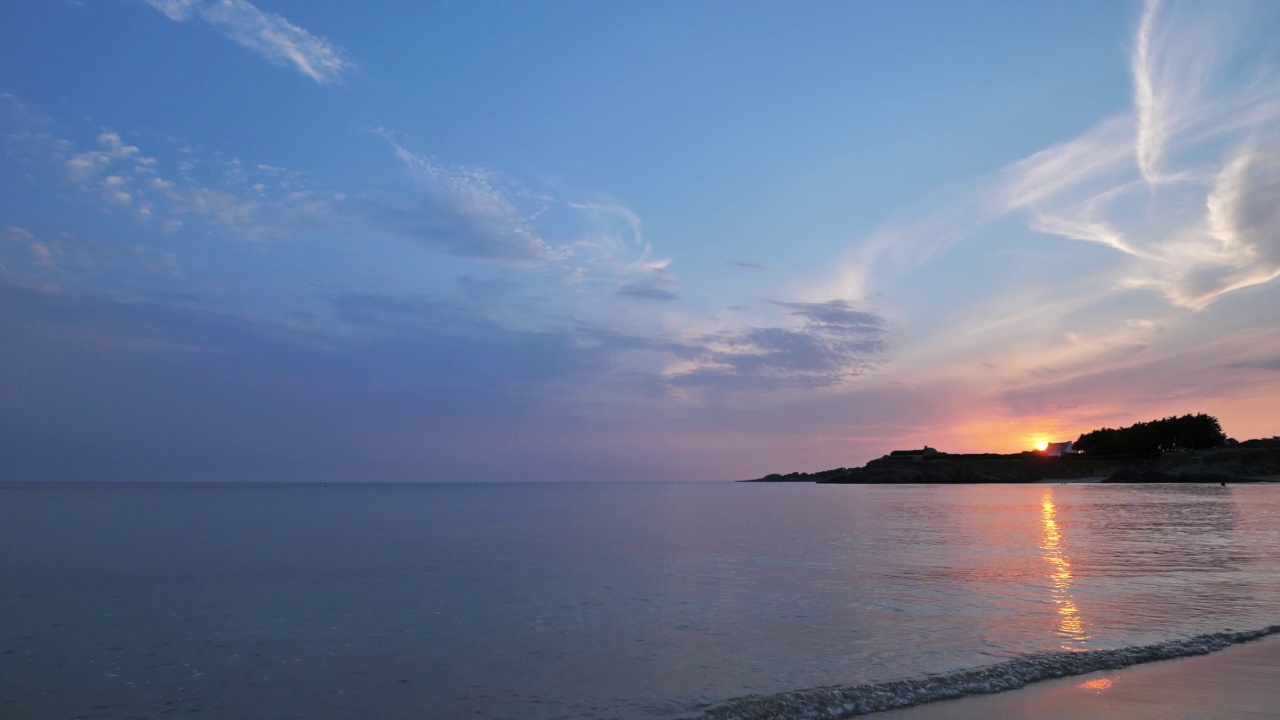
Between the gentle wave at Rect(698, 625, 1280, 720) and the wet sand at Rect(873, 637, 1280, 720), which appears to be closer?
the wet sand at Rect(873, 637, 1280, 720)

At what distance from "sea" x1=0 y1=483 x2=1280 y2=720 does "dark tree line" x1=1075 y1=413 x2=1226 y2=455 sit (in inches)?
5873

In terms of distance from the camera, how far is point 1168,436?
522 ft

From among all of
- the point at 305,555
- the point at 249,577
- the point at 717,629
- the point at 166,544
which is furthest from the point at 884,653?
the point at 166,544

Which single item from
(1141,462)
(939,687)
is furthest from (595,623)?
(1141,462)

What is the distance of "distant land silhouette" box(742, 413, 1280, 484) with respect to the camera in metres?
132

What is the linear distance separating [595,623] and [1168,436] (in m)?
186

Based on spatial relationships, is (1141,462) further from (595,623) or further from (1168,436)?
(595,623)

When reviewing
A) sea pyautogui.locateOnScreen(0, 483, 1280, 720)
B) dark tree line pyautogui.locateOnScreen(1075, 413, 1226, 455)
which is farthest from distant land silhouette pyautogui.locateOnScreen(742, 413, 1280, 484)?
sea pyautogui.locateOnScreen(0, 483, 1280, 720)

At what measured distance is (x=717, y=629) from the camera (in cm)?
1609

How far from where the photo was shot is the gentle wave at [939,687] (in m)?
10.8

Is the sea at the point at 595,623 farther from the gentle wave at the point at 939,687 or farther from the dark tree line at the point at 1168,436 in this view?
the dark tree line at the point at 1168,436

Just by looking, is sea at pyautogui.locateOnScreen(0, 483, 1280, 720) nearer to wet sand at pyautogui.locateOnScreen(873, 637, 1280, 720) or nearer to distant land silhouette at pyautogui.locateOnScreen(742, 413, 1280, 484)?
wet sand at pyautogui.locateOnScreen(873, 637, 1280, 720)

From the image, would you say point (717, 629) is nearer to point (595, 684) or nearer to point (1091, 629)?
point (595, 684)

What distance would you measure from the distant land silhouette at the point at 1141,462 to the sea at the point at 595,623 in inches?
4940
